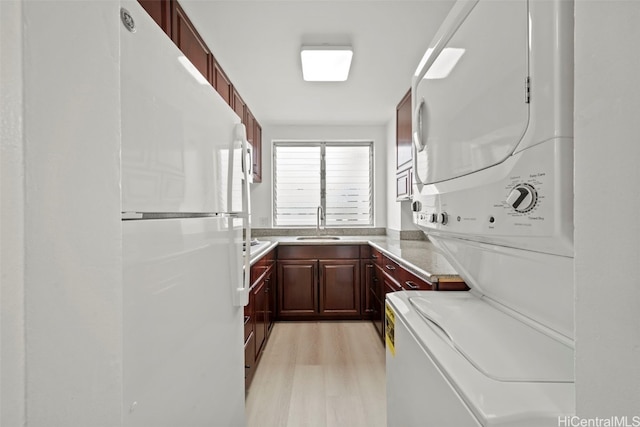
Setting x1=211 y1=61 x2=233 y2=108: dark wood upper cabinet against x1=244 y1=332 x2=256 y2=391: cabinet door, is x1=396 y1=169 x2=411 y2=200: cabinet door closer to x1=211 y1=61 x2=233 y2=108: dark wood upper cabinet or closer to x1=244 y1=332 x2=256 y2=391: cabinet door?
x1=211 y1=61 x2=233 y2=108: dark wood upper cabinet

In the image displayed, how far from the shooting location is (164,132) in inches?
27.0

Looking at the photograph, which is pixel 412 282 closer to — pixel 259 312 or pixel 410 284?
pixel 410 284

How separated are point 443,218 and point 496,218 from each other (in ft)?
0.82

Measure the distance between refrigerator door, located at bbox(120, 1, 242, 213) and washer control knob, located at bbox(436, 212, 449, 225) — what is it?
0.68 meters

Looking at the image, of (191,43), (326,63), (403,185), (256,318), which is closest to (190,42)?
(191,43)

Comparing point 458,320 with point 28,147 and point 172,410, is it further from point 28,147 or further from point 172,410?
point 28,147

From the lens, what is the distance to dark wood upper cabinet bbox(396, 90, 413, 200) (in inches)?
118

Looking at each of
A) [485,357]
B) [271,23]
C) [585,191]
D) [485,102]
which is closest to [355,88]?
[271,23]

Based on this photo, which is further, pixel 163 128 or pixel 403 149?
pixel 403 149

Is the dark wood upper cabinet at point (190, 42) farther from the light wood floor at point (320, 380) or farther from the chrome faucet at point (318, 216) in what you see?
the chrome faucet at point (318, 216)

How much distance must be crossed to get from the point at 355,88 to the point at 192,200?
2507 mm

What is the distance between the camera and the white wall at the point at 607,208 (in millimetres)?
253

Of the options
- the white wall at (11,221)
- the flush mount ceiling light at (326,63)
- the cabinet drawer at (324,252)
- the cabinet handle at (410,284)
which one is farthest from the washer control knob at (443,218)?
the cabinet drawer at (324,252)

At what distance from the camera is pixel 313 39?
84.0 inches
